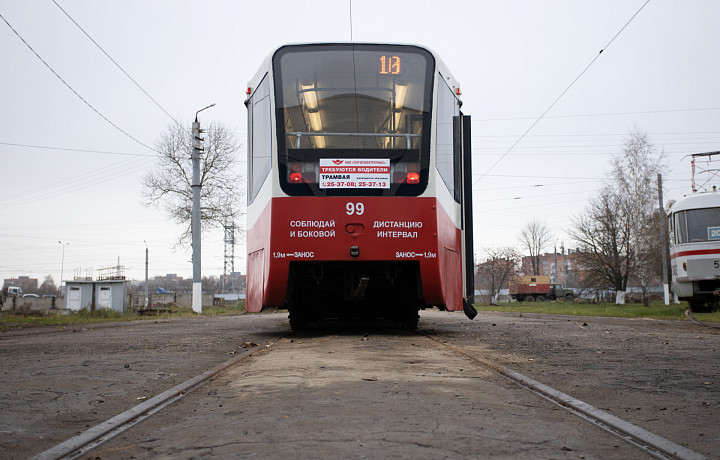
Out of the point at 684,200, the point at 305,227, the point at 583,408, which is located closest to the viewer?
the point at 583,408

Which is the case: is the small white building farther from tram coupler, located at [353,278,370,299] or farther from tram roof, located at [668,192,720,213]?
tram coupler, located at [353,278,370,299]

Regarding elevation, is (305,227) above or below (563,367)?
above

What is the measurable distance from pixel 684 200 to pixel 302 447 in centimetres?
2001

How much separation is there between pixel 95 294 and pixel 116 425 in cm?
3238

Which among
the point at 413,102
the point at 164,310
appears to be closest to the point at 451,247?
the point at 413,102

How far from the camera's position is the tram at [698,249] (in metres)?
19.0

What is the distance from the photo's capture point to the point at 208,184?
42.3 metres

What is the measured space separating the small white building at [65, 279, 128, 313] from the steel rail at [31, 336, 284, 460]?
30.2 m

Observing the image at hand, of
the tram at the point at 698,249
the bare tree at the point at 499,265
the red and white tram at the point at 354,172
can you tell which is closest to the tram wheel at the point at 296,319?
Answer: the red and white tram at the point at 354,172

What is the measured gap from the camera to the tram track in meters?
3.21

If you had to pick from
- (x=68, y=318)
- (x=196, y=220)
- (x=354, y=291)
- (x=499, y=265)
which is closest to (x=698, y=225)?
(x=354, y=291)

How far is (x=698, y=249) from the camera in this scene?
19.2m

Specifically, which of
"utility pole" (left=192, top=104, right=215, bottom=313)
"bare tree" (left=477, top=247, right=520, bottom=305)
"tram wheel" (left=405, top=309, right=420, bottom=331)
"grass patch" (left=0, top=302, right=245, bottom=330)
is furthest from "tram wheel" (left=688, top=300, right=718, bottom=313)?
"bare tree" (left=477, top=247, right=520, bottom=305)

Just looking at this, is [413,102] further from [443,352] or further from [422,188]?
[443,352]
